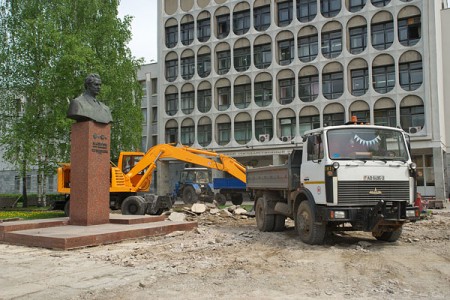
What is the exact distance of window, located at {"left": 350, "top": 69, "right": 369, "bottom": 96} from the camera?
122 feet

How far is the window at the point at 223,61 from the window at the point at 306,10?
24.0ft

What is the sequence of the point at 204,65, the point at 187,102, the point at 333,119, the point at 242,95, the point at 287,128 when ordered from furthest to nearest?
the point at 187,102 < the point at 204,65 < the point at 242,95 < the point at 287,128 < the point at 333,119

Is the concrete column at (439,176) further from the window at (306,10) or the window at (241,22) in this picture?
the window at (241,22)

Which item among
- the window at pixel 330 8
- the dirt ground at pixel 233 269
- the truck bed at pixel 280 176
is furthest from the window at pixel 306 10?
the dirt ground at pixel 233 269

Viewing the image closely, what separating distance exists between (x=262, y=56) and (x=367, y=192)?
32738mm

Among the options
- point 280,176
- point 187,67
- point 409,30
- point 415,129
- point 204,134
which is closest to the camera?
point 280,176

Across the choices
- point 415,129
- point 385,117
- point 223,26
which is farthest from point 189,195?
point 223,26

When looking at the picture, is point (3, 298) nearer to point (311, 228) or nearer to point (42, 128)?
point (311, 228)

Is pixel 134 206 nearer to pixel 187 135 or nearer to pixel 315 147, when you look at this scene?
pixel 315 147

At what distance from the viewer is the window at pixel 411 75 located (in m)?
35.5

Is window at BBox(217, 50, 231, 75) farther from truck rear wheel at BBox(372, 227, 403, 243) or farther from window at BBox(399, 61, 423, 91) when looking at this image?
truck rear wheel at BBox(372, 227, 403, 243)

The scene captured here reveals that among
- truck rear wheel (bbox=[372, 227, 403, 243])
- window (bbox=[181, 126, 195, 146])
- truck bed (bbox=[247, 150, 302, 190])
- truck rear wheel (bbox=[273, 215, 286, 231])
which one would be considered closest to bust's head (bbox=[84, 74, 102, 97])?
truck bed (bbox=[247, 150, 302, 190])

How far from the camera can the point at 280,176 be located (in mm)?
12633

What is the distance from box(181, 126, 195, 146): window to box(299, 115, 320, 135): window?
1083cm
